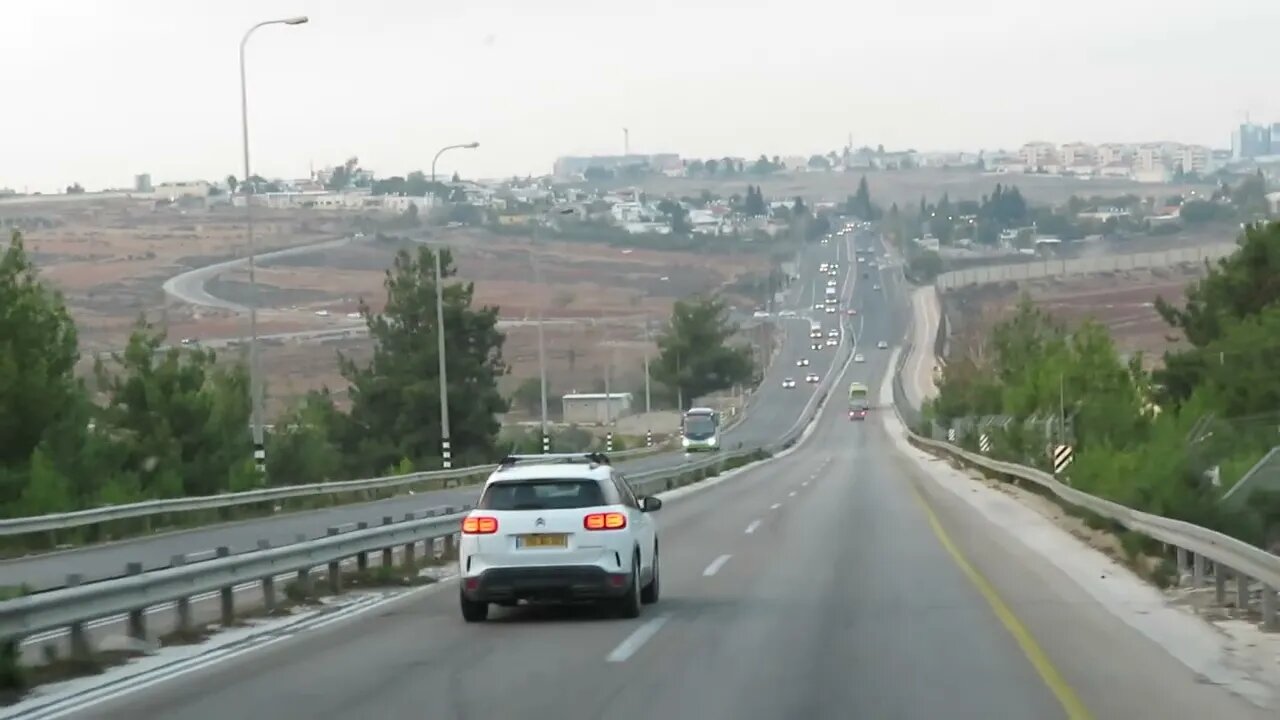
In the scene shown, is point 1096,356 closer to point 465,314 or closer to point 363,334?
point 465,314

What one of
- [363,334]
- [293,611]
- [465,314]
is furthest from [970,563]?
[363,334]

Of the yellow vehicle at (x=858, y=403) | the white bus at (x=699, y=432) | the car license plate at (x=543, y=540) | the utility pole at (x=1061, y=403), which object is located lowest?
the yellow vehicle at (x=858, y=403)

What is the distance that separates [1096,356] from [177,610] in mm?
54009

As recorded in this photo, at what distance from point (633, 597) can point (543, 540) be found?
3.42 ft

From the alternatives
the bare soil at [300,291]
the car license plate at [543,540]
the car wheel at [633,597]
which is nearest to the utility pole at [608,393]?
the bare soil at [300,291]

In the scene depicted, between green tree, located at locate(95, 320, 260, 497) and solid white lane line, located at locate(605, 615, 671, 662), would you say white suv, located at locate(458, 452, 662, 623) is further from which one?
green tree, located at locate(95, 320, 260, 497)

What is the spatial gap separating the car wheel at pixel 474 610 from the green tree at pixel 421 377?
58394mm

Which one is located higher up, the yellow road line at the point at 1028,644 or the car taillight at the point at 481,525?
the car taillight at the point at 481,525

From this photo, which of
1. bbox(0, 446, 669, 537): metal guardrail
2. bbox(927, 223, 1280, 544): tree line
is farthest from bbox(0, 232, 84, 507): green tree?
bbox(927, 223, 1280, 544): tree line

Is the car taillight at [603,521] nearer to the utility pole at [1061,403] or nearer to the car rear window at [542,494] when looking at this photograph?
the car rear window at [542,494]

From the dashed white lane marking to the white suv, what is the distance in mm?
5264

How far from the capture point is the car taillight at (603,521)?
57.2 feet

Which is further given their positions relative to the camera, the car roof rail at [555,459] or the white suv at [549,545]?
the car roof rail at [555,459]

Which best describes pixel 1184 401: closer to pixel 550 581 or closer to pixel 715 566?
pixel 715 566
